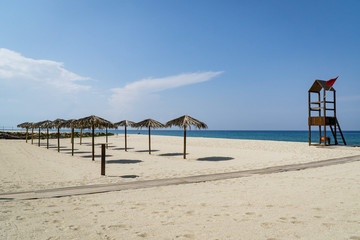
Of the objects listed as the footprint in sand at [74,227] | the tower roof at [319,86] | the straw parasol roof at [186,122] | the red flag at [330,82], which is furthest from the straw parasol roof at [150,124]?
the red flag at [330,82]

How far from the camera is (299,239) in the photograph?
10.4ft

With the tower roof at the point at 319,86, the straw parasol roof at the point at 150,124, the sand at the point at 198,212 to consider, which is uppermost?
the tower roof at the point at 319,86

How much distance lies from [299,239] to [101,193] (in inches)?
A: 171

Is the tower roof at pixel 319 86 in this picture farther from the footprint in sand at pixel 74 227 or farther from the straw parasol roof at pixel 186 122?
the footprint in sand at pixel 74 227

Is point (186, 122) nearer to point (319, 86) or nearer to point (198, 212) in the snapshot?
point (198, 212)

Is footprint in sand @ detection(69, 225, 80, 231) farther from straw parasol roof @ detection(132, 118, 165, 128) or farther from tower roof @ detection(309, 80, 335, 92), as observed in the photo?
tower roof @ detection(309, 80, 335, 92)

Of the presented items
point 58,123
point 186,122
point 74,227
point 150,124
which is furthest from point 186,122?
point 58,123

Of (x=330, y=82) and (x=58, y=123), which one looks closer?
(x=58, y=123)

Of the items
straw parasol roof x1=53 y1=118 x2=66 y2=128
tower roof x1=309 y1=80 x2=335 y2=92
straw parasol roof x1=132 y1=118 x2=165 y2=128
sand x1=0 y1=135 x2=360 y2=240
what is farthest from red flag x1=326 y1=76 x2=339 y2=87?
straw parasol roof x1=53 y1=118 x2=66 y2=128

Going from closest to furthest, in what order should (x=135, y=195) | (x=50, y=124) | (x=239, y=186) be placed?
(x=135, y=195) < (x=239, y=186) < (x=50, y=124)

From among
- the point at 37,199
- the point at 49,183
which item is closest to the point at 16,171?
the point at 49,183

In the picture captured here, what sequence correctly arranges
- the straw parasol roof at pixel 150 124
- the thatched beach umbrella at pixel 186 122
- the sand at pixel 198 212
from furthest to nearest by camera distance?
the straw parasol roof at pixel 150 124 → the thatched beach umbrella at pixel 186 122 → the sand at pixel 198 212

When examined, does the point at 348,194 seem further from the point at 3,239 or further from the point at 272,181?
the point at 3,239

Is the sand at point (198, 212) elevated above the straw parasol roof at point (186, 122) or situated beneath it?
situated beneath
